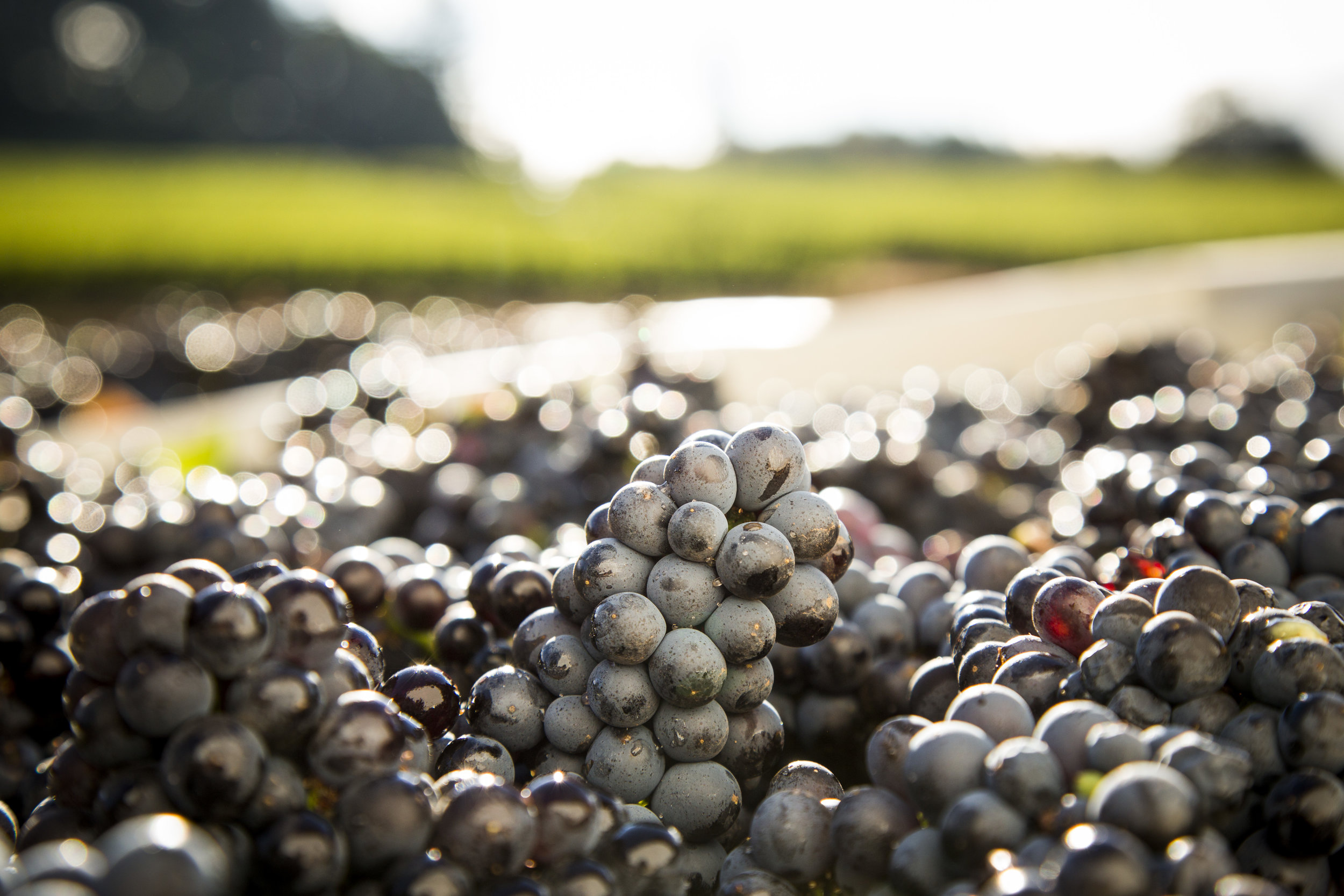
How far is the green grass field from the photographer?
33.4ft

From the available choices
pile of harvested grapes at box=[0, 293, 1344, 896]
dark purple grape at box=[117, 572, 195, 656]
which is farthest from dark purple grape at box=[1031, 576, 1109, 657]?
dark purple grape at box=[117, 572, 195, 656]

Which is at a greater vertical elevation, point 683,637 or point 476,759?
point 683,637

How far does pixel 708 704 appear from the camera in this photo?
0.80 meters

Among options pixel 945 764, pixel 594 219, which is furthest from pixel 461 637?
pixel 594 219

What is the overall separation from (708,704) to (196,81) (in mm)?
28468

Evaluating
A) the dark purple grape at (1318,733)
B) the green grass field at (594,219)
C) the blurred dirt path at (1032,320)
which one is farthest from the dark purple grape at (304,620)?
the green grass field at (594,219)

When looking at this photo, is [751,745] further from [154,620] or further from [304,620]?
[154,620]

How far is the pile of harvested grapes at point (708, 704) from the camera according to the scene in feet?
2.03

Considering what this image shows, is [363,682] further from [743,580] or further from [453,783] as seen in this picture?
[743,580]

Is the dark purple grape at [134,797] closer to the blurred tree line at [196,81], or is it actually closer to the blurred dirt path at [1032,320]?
the blurred dirt path at [1032,320]

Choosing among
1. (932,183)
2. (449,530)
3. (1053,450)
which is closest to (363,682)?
(449,530)

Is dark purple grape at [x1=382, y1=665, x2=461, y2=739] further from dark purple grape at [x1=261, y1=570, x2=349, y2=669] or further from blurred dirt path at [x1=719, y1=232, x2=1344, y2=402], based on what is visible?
blurred dirt path at [x1=719, y1=232, x2=1344, y2=402]

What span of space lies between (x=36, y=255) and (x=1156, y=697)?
10.6 meters

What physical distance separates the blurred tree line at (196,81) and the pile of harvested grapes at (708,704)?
2432 centimetres
